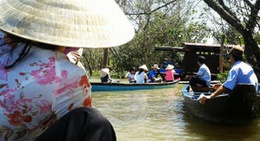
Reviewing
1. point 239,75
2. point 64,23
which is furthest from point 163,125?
point 64,23

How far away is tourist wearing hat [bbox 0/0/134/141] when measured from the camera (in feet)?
4.60

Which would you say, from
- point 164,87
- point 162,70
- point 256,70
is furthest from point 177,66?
point 256,70

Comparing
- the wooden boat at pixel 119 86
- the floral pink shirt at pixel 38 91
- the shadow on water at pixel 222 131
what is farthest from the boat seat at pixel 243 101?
the wooden boat at pixel 119 86

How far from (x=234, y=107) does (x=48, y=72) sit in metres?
5.77

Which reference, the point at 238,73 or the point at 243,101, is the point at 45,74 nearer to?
the point at 238,73

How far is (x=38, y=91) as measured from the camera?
1.46 m

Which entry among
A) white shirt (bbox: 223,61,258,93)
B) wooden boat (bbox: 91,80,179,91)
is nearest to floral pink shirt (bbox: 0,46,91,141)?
white shirt (bbox: 223,61,258,93)

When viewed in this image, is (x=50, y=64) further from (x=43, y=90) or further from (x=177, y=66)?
(x=177, y=66)

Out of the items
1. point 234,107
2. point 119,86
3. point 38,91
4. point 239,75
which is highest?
point 38,91

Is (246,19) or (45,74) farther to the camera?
(246,19)

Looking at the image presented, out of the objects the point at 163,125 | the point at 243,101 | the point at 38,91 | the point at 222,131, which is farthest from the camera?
the point at 163,125

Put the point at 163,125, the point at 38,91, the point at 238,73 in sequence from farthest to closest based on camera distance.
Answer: the point at 163,125 → the point at 238,73 → the point at 38,91

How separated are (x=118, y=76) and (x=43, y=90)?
2619 cm

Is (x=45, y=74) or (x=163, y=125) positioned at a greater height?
(x=45, y=74)
